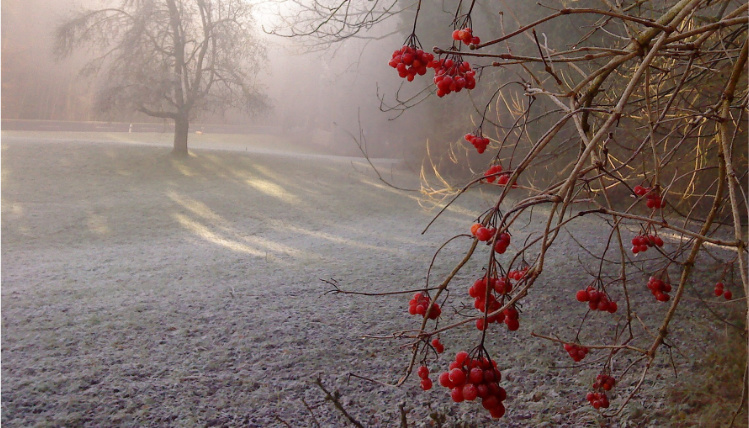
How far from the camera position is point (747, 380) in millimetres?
1035

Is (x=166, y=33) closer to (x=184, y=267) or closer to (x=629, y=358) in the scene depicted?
(x=184, y=267)

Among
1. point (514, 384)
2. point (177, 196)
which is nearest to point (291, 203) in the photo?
point (177, 196)

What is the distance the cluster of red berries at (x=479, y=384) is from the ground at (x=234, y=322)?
1.48 ft

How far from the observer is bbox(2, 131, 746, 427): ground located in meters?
1.97

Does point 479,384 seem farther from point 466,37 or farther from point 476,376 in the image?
point 466,37

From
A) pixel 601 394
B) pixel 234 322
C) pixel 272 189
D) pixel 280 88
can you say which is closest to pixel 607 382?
pixel 601 394

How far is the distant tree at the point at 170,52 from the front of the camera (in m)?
7.78

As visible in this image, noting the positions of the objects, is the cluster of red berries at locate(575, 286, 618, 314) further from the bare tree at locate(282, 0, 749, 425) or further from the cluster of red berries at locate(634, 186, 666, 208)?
the cluster of red berries at locate(634, 186, 666, 208)

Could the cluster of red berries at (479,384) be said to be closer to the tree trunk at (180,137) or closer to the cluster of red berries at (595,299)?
the cluster of red berries at (595,299)

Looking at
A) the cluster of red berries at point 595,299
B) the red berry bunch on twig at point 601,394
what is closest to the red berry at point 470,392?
the cluster of red berries at point 595,299

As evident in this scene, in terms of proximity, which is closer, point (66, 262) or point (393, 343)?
point (393, 343)

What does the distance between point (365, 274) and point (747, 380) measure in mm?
2840

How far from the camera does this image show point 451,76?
1.13m

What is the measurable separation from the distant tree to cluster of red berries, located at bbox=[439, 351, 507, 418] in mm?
8102
